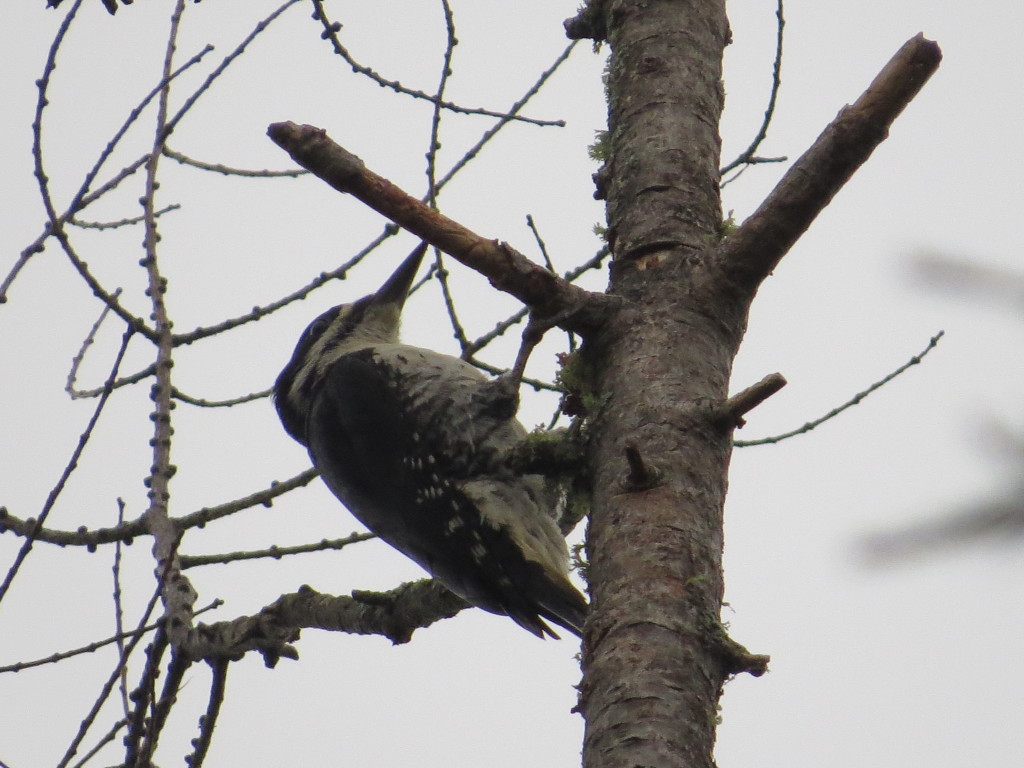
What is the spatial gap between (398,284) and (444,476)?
1.45m

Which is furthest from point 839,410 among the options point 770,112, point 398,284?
point 398,284

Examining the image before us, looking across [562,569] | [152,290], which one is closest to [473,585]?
[562,569]

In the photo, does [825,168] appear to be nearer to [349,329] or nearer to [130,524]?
[130,524]

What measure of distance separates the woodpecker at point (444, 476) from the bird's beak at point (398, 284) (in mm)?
596

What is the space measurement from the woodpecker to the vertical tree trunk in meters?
1.21

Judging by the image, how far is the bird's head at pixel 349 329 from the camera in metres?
4.96

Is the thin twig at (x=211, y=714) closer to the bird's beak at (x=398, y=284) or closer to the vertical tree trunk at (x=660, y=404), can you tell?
the vertical tree trunk at (x=660, y=404)

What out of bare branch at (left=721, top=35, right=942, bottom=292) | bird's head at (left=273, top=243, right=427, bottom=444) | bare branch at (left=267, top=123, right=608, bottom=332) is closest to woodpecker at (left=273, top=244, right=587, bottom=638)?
bird's head at (left=273, top=243, right=427, bottom=444)

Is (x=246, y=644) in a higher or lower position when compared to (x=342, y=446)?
lower

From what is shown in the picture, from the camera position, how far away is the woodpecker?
3.71m

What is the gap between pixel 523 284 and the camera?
234cm

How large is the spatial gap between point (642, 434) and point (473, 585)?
1.62 metres

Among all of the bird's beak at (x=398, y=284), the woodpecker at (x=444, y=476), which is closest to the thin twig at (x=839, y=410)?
the woodpecker at (x=444, y=476)

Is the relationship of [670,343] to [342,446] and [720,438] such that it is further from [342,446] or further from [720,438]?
[342,446]
